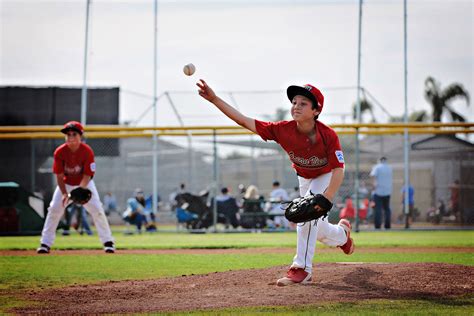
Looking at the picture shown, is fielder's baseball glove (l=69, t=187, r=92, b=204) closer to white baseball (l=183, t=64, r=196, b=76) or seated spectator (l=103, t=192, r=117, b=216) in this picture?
white baseball (l=183, t=64, r=196, b=76)

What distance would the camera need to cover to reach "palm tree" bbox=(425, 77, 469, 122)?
40.3 m

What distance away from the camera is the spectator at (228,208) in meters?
18.7

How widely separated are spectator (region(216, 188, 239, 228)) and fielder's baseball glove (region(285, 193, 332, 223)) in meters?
11.7

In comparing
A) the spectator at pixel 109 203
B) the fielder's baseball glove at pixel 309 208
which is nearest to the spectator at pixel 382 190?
the spectator at pixel 109 203

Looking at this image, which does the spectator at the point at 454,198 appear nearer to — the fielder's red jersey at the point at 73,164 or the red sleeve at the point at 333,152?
the fielder's red jersey at the point at 73,164

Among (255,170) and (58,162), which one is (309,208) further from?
(255,170)

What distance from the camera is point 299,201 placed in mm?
6906

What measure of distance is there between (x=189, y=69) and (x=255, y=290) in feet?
7.93

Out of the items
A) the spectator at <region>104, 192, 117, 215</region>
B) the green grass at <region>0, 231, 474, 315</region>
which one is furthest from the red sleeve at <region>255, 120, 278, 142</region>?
the spectator at <region>104, 192, 117, 215</region>

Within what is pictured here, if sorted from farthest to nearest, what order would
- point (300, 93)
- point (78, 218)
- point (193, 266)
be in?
point (78, 218)
point (193, 266)
point (300, 93)

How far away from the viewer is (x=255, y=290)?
661cm

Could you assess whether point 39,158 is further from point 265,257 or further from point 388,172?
point 265,257

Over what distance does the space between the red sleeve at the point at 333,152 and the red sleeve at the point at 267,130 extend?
0.52 metres

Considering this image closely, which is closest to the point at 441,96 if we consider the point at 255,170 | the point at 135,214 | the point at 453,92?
the point at 453,92
